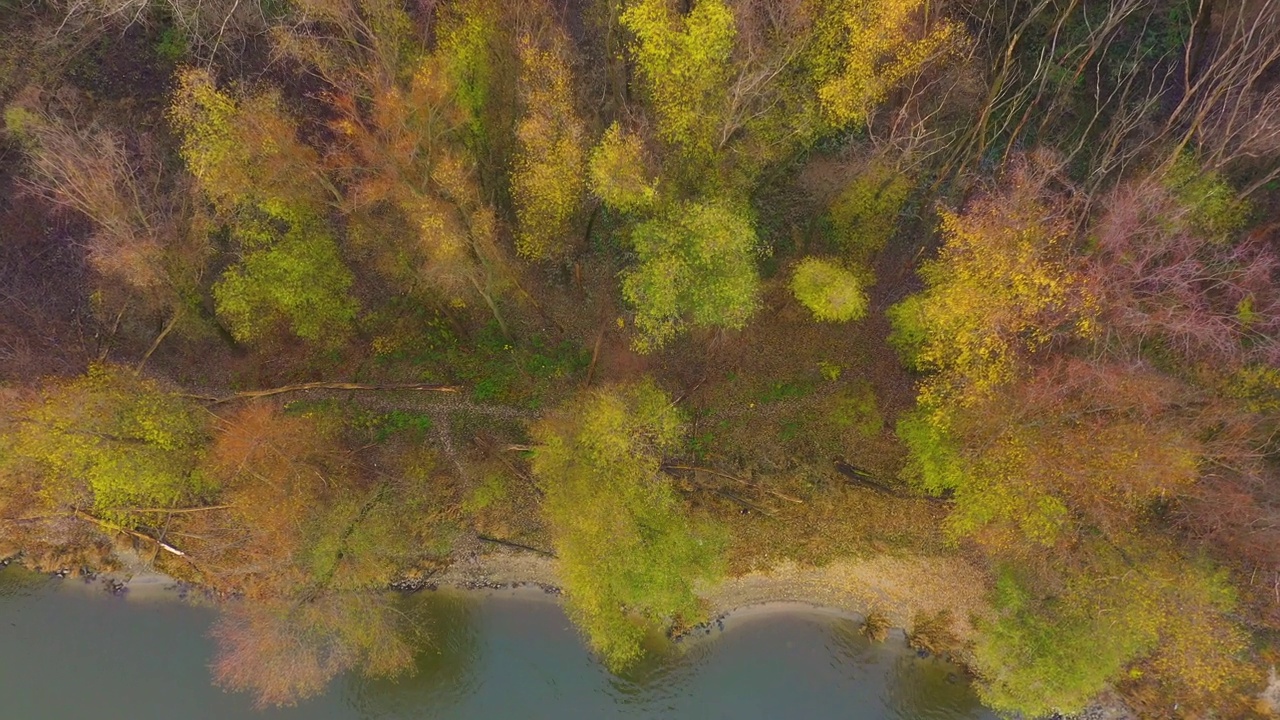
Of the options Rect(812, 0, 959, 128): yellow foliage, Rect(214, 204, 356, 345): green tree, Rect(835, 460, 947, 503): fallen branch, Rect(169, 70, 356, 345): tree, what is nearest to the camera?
Rect(812, 0, 959, 128): yellow foliage

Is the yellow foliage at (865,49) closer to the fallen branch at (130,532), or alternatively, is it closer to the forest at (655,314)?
the forest at (655,314)

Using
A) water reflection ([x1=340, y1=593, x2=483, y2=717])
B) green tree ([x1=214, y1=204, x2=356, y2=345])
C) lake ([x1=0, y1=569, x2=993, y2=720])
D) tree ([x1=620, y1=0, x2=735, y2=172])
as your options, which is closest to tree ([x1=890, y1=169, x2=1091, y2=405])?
tree ([x1=620, y1=0, x2=735, y2=172])

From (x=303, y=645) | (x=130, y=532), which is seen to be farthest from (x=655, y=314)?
(x=130, y=532)

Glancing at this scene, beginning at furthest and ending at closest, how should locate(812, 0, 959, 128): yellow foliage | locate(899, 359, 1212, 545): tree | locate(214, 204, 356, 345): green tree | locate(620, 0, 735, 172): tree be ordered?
locate(214, 204, 356, 345): green tree, locate(899, 359, 1212, 545): tree, locate(620, 0, 735, 172): tree, locate(812, 0, 959, 128): yellow foliage

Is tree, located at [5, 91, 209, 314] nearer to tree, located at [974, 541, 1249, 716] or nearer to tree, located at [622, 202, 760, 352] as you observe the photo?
tree, located at [622, 202, 760, 352]

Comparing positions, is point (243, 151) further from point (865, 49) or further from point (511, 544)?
point (865, 49)

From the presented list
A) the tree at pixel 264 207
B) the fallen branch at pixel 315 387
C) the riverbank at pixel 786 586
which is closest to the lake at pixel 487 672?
the riverbank at pixel 786 586
